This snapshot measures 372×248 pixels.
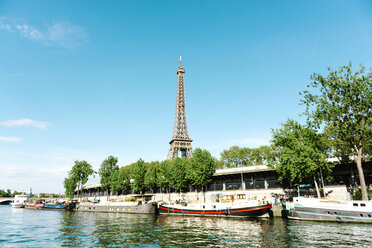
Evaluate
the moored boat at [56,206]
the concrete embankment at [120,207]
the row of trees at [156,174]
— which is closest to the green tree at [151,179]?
the row of trees at [156,174]

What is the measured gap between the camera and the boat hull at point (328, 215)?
3097 centimetres

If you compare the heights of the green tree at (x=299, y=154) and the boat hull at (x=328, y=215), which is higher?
the green tree at (x=299, y=154)

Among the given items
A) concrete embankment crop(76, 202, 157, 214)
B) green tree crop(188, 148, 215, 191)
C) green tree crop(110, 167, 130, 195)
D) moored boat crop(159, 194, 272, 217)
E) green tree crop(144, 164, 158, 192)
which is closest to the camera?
moored boat crop(159, 194, 272, 217)

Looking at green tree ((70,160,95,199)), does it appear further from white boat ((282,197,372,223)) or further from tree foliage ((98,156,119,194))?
white boat ((282,197,372,223))

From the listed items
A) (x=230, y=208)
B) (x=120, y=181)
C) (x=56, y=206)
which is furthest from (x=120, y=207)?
(x=56, y=206)

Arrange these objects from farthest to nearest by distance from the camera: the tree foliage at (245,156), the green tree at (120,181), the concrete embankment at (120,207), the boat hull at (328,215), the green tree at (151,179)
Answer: the tree foliage at (245,156)
the green tree at (120,181)
the green tree at (151,179)
the concrete embankment at (120,207)
the boat hull at (328,215)

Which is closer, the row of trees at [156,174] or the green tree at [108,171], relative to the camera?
the row of trees at [156,174]

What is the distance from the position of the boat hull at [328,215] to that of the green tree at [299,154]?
6916 mm

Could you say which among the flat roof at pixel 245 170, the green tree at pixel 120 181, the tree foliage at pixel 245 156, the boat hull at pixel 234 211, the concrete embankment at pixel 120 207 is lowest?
the concrete embankment at pixel 120 207

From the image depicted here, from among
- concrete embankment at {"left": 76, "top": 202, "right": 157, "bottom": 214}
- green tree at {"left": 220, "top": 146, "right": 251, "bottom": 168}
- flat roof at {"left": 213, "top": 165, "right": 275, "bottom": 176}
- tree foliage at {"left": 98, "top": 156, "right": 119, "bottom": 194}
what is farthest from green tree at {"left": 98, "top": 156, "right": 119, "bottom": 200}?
flat roof at {"left": 213, "top": 165, "right": 275, "bottom": 176}

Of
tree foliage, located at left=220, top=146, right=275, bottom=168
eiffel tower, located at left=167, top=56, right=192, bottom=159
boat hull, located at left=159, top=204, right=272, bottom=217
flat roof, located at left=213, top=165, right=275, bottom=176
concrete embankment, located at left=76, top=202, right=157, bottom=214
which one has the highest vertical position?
eiffel tower, located at left=167, top=56, right=192, bottom=159

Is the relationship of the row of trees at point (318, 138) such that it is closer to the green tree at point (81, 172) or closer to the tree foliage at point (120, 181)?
the tree foliage at point (120, 181)

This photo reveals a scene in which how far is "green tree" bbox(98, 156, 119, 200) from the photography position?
292 ft

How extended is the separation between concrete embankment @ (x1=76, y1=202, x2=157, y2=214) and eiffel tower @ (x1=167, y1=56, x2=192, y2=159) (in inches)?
1376
